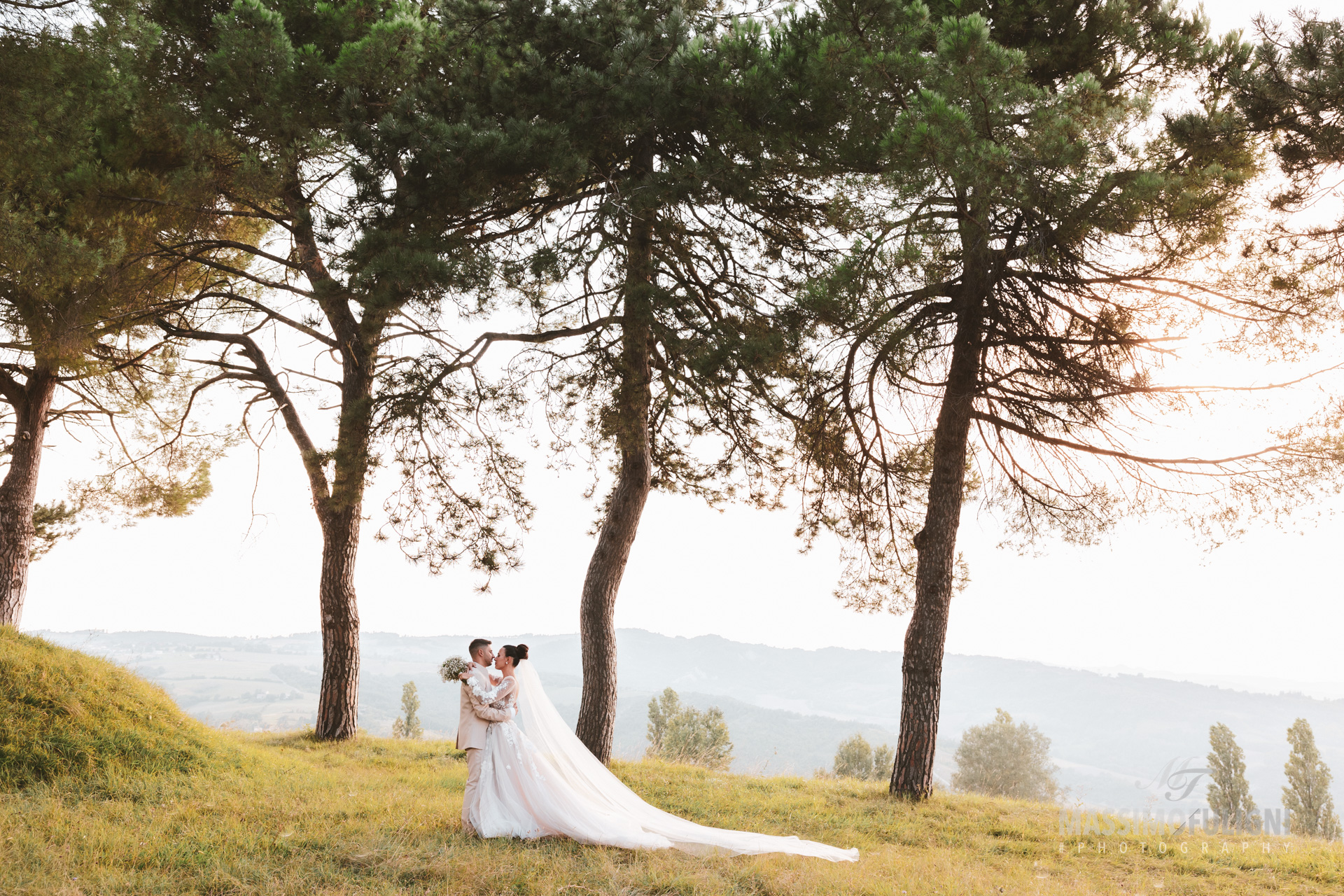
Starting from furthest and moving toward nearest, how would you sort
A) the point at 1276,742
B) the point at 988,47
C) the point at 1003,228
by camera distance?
the point at 1276,742, the point at 1003,228, the point at 988,47

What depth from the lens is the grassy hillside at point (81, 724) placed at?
22.9 feet

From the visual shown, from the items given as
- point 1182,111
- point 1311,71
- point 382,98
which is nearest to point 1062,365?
point 1182,111

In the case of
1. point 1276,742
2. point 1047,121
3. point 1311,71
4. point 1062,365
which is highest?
point 1311,71

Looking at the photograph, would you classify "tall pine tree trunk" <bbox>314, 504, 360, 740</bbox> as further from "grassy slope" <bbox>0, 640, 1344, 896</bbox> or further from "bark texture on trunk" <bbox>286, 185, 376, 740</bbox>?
"grassy slope" <bbox>0, 640, 1344, 896</bbox>

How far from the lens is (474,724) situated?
6.88 metres

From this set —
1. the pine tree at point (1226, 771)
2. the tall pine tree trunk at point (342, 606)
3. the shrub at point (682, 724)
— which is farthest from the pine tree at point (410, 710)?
the pine tree at point (1226, 771)

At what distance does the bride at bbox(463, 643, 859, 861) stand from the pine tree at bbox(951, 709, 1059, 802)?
3804 cm

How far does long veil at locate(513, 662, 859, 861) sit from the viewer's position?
251 inches

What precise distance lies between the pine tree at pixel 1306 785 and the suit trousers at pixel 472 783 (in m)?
28.9

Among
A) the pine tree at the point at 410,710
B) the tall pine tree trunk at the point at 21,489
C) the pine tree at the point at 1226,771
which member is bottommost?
the pine tree at the point at 410,710

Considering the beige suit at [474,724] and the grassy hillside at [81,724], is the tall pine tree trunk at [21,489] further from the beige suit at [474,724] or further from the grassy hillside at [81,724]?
the beige suit at [474,724]

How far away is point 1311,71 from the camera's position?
270 inches

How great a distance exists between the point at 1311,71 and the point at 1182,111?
3.37ft

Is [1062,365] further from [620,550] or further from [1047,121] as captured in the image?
[620,550]
